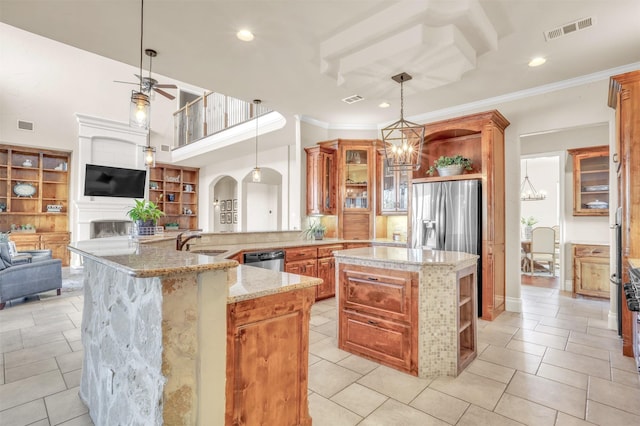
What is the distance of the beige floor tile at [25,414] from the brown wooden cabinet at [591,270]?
687 centimetres

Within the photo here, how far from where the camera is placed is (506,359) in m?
2.90

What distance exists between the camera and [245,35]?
298 centimetres

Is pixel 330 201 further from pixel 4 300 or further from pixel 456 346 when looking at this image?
pixel 4 300

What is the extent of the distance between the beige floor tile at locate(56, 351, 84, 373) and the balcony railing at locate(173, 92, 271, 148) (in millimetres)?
4613

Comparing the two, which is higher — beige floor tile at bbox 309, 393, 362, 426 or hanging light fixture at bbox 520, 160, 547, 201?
hanging light fixture at bbox 520, 160, 547, 201

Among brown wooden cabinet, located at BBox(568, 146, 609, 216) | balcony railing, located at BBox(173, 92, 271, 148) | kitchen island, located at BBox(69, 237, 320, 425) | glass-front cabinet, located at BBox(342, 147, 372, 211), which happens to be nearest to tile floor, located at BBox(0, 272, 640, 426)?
kitchen island, located at BBox(69, 237, 320, 425)

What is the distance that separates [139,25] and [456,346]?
3.96 metres

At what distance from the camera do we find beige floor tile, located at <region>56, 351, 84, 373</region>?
280 cm

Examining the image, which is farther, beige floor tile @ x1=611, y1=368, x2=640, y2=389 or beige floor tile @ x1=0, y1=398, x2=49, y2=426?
beige floor tile @ x1=611, y1=368, x2=640, y2=389

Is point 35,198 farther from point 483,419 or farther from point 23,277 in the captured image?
point 483,419

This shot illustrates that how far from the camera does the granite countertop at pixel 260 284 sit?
151 cm

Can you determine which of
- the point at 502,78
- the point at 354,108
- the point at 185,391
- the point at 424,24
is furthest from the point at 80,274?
the point at 502,78

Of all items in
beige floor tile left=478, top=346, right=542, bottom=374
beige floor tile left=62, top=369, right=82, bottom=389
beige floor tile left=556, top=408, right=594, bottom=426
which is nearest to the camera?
beige floor tile left=556, top=408, right=594, bottom=426

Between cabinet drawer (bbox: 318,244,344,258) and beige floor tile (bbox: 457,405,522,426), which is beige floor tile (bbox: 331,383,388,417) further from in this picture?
cabinet drawer (bbox: 318,244,344,258)
